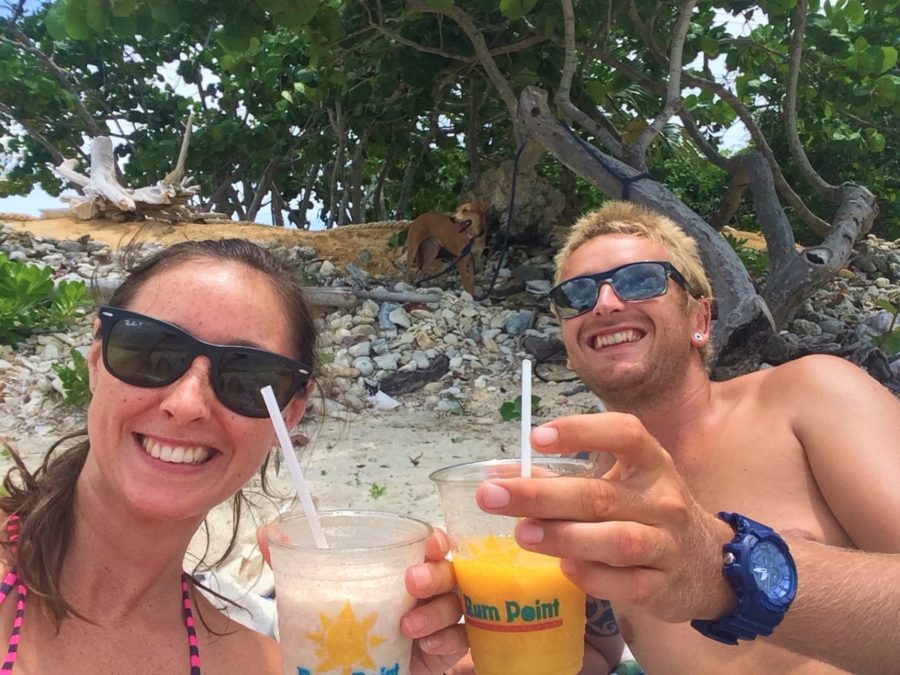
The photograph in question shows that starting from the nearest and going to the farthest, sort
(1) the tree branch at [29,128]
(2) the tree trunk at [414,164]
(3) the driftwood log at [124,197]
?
1. (3) the driftwood log at [124,197]
2. (2) the tree trunk at [414,164]
3. (1) the tree branch at [29,128]

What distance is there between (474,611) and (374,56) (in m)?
8.40

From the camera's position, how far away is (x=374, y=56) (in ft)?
27.9

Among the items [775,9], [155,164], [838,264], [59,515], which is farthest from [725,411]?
[155,164]

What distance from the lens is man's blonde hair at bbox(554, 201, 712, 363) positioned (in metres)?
2.49

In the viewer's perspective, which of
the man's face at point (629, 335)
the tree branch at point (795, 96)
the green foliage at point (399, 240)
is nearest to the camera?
the man's face at point (629, 335)

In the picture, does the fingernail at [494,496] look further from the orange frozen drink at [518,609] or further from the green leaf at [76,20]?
the green leaf at [76,20]

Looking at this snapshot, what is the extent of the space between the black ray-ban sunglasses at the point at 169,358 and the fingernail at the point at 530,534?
67 cm

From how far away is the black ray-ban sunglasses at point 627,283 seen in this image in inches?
92.6

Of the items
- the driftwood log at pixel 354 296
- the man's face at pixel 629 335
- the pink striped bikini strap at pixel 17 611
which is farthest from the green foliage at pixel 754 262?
the pink striped bikini strap at pixel 17 611

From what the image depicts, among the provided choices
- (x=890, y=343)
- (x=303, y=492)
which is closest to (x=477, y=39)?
(x=890, y=343)

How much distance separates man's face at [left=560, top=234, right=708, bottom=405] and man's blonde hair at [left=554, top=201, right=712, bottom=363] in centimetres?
7

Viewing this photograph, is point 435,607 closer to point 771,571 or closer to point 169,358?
point 771,571

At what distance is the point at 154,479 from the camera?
133 cm

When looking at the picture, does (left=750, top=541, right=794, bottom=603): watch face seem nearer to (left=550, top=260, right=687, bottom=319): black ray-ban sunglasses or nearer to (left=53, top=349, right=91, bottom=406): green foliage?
(left=550, top=260, right=687, bottom=319): black ray-ban sunglasses
